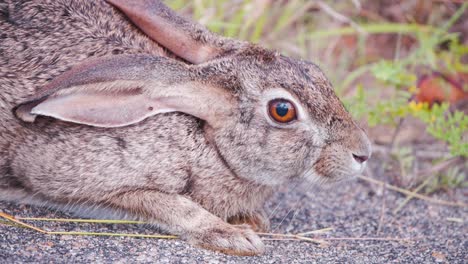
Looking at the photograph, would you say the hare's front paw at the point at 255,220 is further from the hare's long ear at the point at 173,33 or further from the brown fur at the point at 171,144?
the hare's long ear at the point at 173,33

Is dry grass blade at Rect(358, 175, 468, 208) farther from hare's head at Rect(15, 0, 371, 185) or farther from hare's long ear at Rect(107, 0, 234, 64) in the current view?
hare's long ear at Rect(107, 0, 234, 64)

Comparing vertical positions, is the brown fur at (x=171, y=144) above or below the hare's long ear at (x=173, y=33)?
below

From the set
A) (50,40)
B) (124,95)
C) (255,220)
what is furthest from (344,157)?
(50,40)

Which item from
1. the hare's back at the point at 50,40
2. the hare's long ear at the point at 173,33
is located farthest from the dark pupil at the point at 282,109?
A: the hare's back at the point at 50,40

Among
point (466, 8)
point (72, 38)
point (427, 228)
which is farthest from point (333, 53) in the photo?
point (72, 38)

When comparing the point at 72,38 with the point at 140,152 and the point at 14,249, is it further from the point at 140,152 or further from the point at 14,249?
the point at 14,249

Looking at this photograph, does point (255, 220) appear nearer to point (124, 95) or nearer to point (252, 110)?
point (252, 110)
